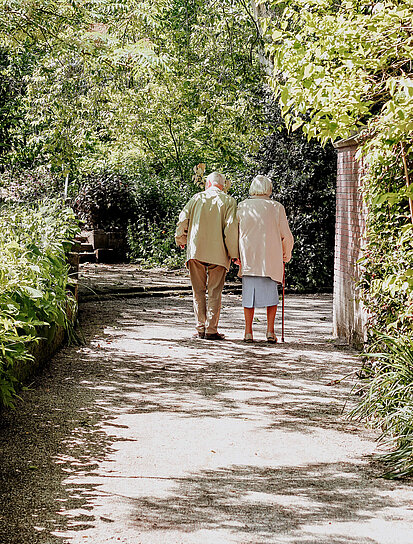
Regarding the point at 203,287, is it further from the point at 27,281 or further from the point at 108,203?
the point at 108,203

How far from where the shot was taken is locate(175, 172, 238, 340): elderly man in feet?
31.8

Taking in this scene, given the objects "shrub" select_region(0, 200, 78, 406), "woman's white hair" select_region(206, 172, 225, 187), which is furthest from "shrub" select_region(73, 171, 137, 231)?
"woman's white hair" select_region(206, 172, 225, 187)

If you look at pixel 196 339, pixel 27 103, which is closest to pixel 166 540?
pixel 196 339

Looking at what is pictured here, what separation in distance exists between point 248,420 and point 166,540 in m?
2.28

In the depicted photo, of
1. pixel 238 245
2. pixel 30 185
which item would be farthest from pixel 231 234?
pixel 30 185

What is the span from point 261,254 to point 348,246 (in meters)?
1.04

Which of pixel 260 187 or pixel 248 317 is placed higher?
pixel 260 187

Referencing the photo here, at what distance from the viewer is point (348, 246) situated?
361 inches

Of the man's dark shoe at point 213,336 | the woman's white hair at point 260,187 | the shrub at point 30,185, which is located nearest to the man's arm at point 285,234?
the woman's white hair at point 260,187

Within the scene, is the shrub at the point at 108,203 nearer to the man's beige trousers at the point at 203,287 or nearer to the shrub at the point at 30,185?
the shrub at the point at 30,185

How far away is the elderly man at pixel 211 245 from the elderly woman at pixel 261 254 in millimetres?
229

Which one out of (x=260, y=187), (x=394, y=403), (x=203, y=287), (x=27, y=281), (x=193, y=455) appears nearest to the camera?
(x=193, y=455)

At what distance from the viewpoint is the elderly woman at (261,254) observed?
9422 millimetres

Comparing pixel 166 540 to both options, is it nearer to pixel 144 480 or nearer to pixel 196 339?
pixel 144 480
